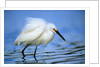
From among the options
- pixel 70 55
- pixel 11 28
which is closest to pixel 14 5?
pixel 11 28

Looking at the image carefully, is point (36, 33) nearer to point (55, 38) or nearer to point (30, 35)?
point (30, 35)

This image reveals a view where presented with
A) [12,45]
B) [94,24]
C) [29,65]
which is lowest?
[29,65]

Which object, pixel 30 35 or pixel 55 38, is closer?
pixel 30 35

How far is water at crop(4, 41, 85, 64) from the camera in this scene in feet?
16.6

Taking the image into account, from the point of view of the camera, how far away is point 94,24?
5.09m

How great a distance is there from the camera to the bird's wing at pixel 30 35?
4992mm

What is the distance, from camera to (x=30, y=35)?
5004mm

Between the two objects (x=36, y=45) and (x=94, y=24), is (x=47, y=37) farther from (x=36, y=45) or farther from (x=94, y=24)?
(x=94, y=24)

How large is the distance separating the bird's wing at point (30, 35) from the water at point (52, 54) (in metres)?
0.16

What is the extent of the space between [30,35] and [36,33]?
99 mm

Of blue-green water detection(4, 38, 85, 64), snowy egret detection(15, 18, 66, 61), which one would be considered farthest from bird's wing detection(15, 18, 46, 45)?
blue-green water detection(4, 38, 85, 64)

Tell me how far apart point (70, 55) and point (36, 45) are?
557mm

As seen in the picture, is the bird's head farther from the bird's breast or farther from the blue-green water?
the blue-green water

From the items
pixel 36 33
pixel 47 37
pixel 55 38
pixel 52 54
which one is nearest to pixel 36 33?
pixel 36 33
